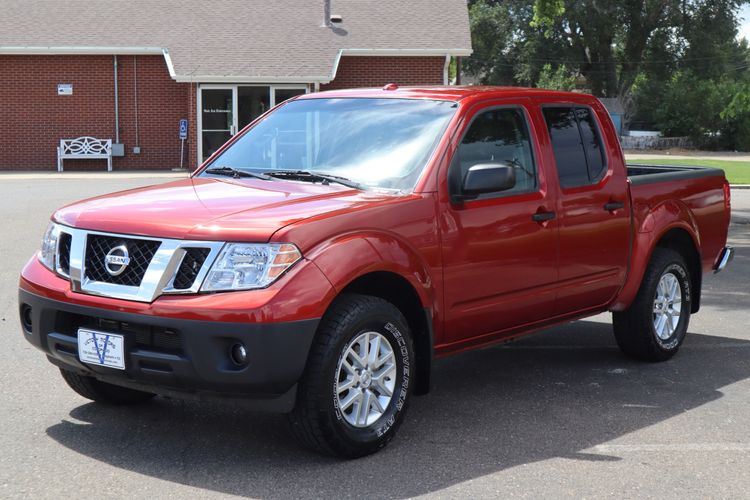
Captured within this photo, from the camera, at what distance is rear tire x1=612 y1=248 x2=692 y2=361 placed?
23.9ft

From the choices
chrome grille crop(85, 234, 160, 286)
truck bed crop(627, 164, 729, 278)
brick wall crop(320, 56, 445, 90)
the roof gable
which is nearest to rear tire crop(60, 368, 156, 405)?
chrome grille crop(85, 234, 160, 286)

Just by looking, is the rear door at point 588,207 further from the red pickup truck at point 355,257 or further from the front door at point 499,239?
the front door at point 499,239

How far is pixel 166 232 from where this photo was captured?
16.0 feet

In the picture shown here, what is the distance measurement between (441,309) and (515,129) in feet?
4.49

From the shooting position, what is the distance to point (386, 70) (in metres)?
32.1

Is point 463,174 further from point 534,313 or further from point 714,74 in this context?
point 714,74

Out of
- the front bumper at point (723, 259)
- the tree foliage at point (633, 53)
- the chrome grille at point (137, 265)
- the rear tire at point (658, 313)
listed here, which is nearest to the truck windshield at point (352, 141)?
the chrome grille at point (137, 265)

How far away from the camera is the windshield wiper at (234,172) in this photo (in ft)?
19.9

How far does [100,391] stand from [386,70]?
27.0 meters

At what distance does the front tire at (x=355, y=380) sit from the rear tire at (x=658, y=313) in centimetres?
247

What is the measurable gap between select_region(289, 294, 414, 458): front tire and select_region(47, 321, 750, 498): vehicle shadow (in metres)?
0.15

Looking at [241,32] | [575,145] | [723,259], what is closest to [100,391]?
[575,145]

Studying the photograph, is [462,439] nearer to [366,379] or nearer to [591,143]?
[366,379]

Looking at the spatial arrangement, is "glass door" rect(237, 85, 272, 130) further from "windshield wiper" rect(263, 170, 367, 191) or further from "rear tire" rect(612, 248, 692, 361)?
"windshield wiper" rect(263, 170, 367, 191)
